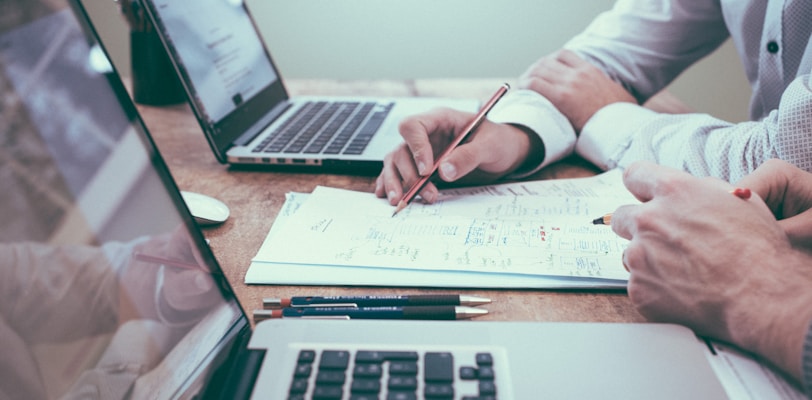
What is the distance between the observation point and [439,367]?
1.17 feet

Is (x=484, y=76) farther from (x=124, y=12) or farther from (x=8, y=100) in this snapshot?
(x=8, y=100)

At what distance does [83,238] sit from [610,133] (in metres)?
0.68

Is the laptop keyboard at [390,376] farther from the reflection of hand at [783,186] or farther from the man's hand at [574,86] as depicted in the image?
the man's hand at [574,86]

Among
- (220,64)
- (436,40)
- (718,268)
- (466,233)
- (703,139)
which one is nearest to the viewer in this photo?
(718,268)

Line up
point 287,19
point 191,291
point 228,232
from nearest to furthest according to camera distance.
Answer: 1. point 191,291
2. point 228,232
3. point 287,19

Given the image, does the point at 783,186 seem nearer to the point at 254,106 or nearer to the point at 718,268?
the point at 718,268

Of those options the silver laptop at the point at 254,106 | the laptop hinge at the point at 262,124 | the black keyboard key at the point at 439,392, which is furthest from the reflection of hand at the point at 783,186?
the laptop hinge at the point at 262,124

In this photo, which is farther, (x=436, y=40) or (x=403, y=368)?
(x=436, y=40)

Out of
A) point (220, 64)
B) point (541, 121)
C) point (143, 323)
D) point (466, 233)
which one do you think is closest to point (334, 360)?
point (143, 323)

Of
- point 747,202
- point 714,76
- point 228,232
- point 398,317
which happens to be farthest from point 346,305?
point 714,76

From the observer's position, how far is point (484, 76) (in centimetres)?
197

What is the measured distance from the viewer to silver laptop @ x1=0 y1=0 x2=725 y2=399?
11.1 inches

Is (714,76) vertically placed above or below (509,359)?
below

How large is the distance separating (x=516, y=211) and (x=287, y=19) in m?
1.50
